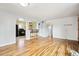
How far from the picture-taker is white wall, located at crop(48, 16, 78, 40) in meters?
6.61

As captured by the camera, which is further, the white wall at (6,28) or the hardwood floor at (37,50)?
the white wall at (6,28)

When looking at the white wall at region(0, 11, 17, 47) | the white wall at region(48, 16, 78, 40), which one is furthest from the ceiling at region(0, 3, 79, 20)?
the white wall at region(48, 16, 78, 40)

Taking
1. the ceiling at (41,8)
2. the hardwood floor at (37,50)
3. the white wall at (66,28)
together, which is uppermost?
the ceiling at (41,8)

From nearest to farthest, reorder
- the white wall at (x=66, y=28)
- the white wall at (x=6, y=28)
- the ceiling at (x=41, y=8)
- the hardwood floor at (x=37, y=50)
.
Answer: the hardwood floor at (x=37, y=50), the ceiling at (x=41, y=8), the white wall at (x=6, y=28), the white wall at (x=66, y=28)

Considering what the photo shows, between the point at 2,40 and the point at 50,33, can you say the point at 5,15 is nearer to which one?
the point at 2,40

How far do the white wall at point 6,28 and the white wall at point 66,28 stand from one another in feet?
13.2

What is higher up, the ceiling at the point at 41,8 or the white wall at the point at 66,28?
the ceiling at the point at 41,8

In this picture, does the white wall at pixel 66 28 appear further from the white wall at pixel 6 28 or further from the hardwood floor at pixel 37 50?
the white wall at pixel 6 28

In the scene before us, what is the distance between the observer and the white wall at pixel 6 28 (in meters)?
4.88

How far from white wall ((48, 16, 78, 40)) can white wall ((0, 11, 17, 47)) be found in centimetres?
401

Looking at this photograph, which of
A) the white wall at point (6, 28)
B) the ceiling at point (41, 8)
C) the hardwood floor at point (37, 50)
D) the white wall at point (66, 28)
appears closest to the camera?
the hardwood floor at point (37, 50)

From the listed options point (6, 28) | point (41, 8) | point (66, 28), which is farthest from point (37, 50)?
point (66, 28)

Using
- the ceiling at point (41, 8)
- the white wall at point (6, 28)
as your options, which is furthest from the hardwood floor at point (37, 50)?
the ceiling at point (41, 8)

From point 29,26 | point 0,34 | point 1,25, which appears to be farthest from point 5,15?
point 29,26
